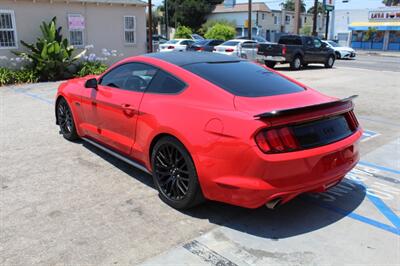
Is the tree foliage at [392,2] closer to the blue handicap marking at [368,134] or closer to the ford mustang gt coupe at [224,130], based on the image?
Result: the blue handicap marking at [368,134]

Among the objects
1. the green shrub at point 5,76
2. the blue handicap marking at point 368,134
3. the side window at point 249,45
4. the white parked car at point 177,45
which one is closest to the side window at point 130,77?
the blue handicap marking at point 368,134

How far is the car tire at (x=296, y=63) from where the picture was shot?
20812mm

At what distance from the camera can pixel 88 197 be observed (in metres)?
4.32

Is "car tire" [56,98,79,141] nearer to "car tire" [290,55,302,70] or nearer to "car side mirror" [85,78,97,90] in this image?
A: "car side mirror" [85,78,97,90]

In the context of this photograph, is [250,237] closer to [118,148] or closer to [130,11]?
[118,148]

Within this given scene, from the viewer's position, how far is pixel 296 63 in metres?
20.9

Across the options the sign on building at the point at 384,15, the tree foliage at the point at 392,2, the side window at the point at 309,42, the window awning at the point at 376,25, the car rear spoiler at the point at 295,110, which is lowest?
the car rear spoiler at the point at 295,110

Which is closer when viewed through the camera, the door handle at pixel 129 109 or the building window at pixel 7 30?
the door handle at pixel 129 109

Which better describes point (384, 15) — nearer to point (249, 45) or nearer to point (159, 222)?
point (249, 45)

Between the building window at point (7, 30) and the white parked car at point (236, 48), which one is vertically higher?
the building window at point (7, 30)

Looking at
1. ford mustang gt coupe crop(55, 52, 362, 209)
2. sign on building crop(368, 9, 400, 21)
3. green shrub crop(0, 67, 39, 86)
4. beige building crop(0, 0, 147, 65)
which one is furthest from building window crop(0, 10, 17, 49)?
sign on building crop(368, 9, 400, 21)

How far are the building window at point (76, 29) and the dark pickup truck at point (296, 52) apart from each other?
9616 millimetres

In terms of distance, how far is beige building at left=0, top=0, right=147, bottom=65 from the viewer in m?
14.8

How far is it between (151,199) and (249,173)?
56.6 inches
